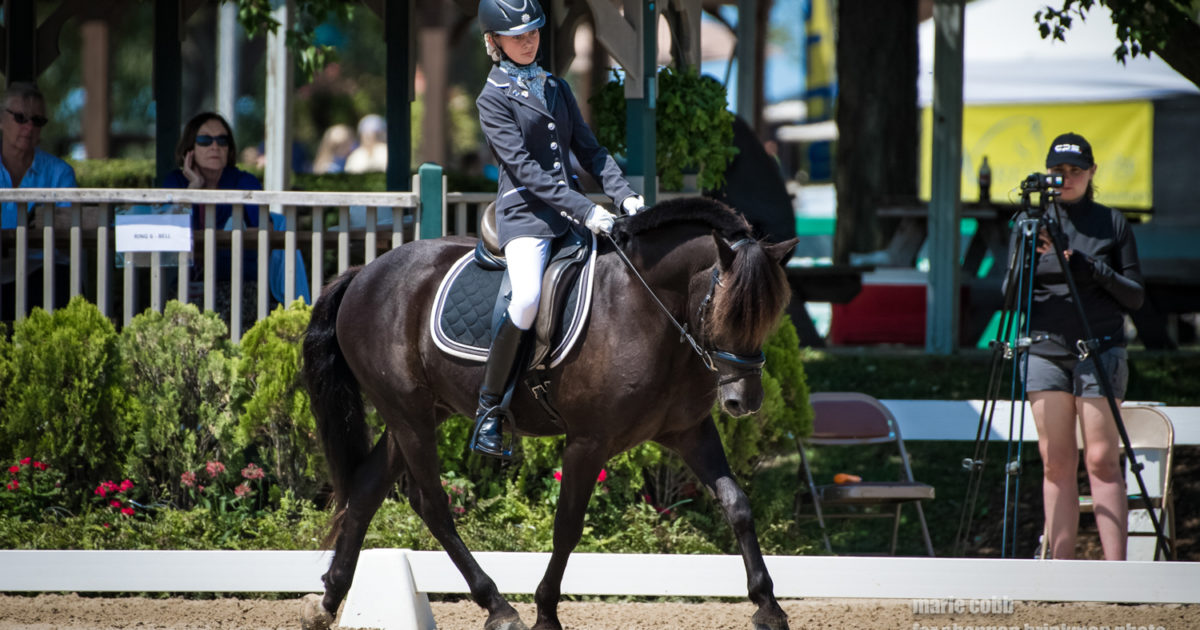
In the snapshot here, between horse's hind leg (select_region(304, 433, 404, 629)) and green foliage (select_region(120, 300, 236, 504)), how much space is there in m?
1.57

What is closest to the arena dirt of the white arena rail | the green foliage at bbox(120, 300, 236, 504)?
the white arena rail

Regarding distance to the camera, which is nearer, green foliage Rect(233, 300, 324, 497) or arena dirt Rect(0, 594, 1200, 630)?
arena dirt Rect(0, 594, 1200, 630)

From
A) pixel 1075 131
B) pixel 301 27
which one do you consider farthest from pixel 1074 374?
pixel 1075 131

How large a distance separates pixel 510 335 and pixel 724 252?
0.91 m

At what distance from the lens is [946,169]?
11.0m

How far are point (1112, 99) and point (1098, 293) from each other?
12148 millimetres

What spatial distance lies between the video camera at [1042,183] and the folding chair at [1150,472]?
4.06ft

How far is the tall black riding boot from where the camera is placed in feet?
16.4

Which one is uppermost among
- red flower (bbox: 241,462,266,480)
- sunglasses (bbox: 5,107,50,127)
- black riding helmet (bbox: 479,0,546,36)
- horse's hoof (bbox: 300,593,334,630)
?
black riding helmet (bbox: 479,0,546,36)

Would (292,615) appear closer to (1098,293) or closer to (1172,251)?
(1098,293)

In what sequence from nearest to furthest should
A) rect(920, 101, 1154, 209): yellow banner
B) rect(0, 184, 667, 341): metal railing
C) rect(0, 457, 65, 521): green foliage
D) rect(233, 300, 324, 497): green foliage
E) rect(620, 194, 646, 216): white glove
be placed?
rect(620, 194, 646, 216): white glove
rect(0, 457, 65, 521): green foliage
rect(233, 300, 324, 497): green foliage
rect(0, 184, 667, 341): metal railing
rect(920, 101, 1154, 209): yellow banner

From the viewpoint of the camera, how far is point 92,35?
19.0 meters

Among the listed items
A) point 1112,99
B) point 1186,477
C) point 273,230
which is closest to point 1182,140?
point 1112,99

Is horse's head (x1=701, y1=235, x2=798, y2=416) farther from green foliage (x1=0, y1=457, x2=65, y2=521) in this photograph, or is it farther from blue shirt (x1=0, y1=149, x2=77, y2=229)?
blue shirt (x1=0, y1=149, x2=77, y2=229)
